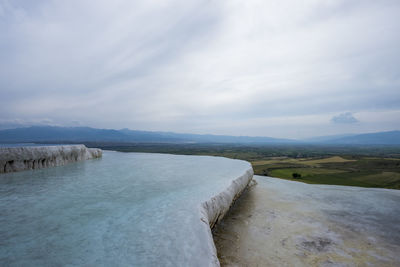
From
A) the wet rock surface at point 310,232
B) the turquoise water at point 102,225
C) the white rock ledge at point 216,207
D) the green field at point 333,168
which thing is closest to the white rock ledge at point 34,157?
the turquoise water at point 102,225

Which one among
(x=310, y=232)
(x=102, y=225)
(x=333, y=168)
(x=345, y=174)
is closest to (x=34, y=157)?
(x=102, y=225)

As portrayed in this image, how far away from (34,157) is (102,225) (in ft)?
29.4

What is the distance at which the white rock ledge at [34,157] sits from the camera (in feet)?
30.7

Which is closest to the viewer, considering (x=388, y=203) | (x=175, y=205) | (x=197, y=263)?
(x=197, y=263)

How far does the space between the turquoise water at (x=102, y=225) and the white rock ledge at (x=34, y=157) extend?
9.05ft

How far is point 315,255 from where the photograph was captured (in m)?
4.32

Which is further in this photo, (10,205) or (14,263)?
(10,205)

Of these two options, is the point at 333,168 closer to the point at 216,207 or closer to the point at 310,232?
the point at 310,232

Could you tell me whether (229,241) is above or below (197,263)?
below

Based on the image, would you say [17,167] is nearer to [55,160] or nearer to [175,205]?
[55,160]

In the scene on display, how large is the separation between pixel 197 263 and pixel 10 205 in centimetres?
504

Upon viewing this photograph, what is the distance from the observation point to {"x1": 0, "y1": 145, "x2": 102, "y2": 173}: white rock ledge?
9367mm

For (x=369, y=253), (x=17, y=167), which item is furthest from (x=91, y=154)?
(x=369, y=253)

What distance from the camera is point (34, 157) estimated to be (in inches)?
411
